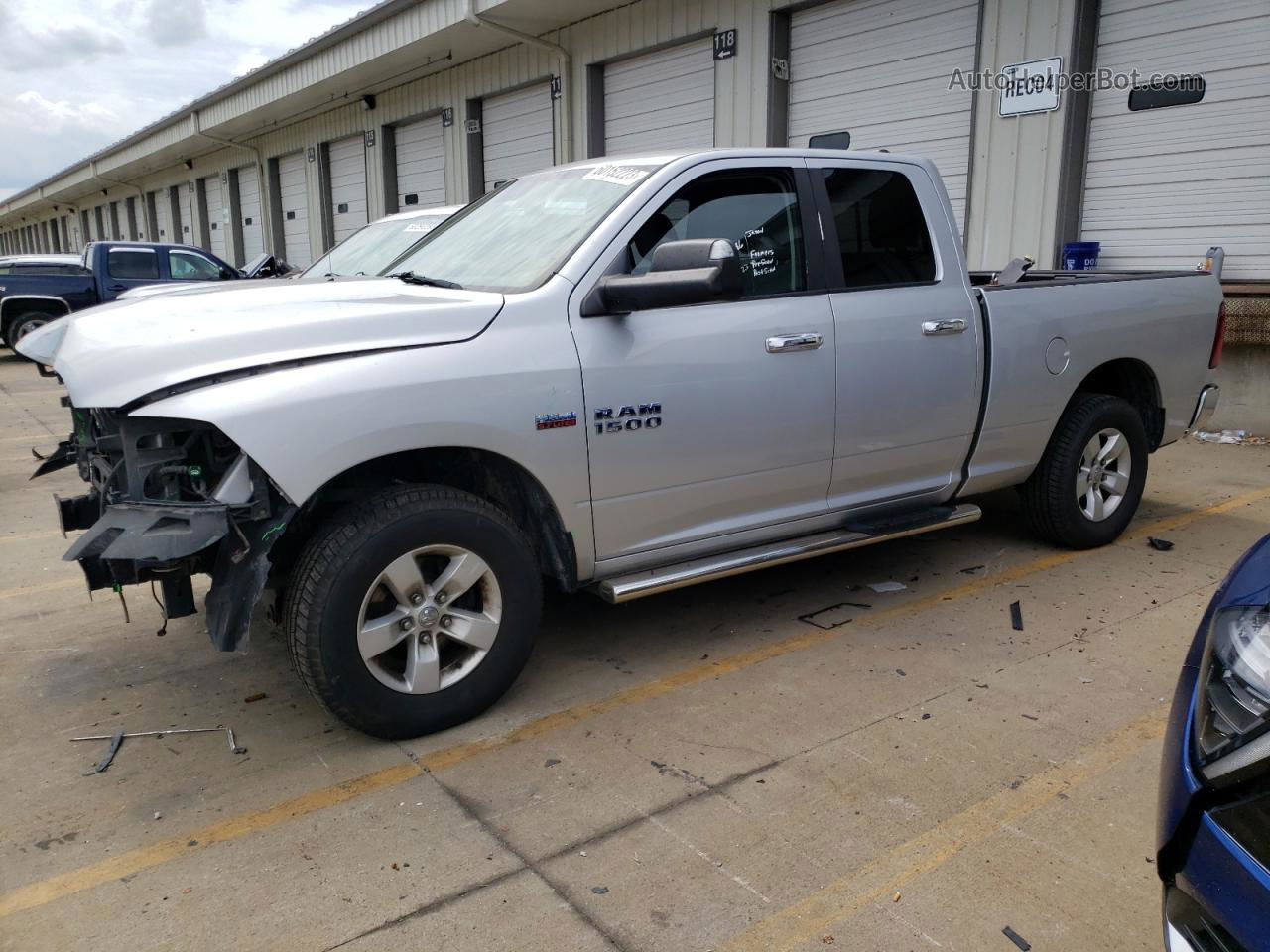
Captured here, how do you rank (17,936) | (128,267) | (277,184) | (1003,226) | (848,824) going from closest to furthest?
(17,936) → (848,824) → (1003,226) → (128,267) → (277,184)

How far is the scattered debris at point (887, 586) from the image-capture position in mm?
4848

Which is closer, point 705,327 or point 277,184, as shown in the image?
Result: point 705,327

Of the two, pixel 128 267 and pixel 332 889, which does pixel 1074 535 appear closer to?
pixel 332 889

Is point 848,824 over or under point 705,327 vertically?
under

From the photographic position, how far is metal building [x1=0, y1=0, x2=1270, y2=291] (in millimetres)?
8508

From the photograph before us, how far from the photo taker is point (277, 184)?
81.3ft

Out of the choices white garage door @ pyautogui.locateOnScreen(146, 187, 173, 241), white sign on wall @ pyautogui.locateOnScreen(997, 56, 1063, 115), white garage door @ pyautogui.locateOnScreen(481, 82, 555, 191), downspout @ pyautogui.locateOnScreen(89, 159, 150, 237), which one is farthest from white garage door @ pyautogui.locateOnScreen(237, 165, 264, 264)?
white sign on wall @ pyautogui.locateOnScreen(997, 56, 1063, 115)

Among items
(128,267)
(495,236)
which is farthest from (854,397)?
(128,267)

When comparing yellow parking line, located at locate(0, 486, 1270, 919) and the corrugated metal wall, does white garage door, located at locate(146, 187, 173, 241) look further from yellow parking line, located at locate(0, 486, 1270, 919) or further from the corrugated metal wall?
yellow parking line, located at locate(0, 486, 1270, 919)

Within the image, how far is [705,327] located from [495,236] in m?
1.04

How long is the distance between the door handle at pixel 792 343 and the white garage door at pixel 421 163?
14.9 metres

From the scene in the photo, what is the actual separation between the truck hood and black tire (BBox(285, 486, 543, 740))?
1.75 feet

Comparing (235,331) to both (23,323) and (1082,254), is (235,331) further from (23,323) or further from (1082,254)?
(23,323)

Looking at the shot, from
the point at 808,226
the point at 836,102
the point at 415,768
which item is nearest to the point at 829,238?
the point at 808,226
